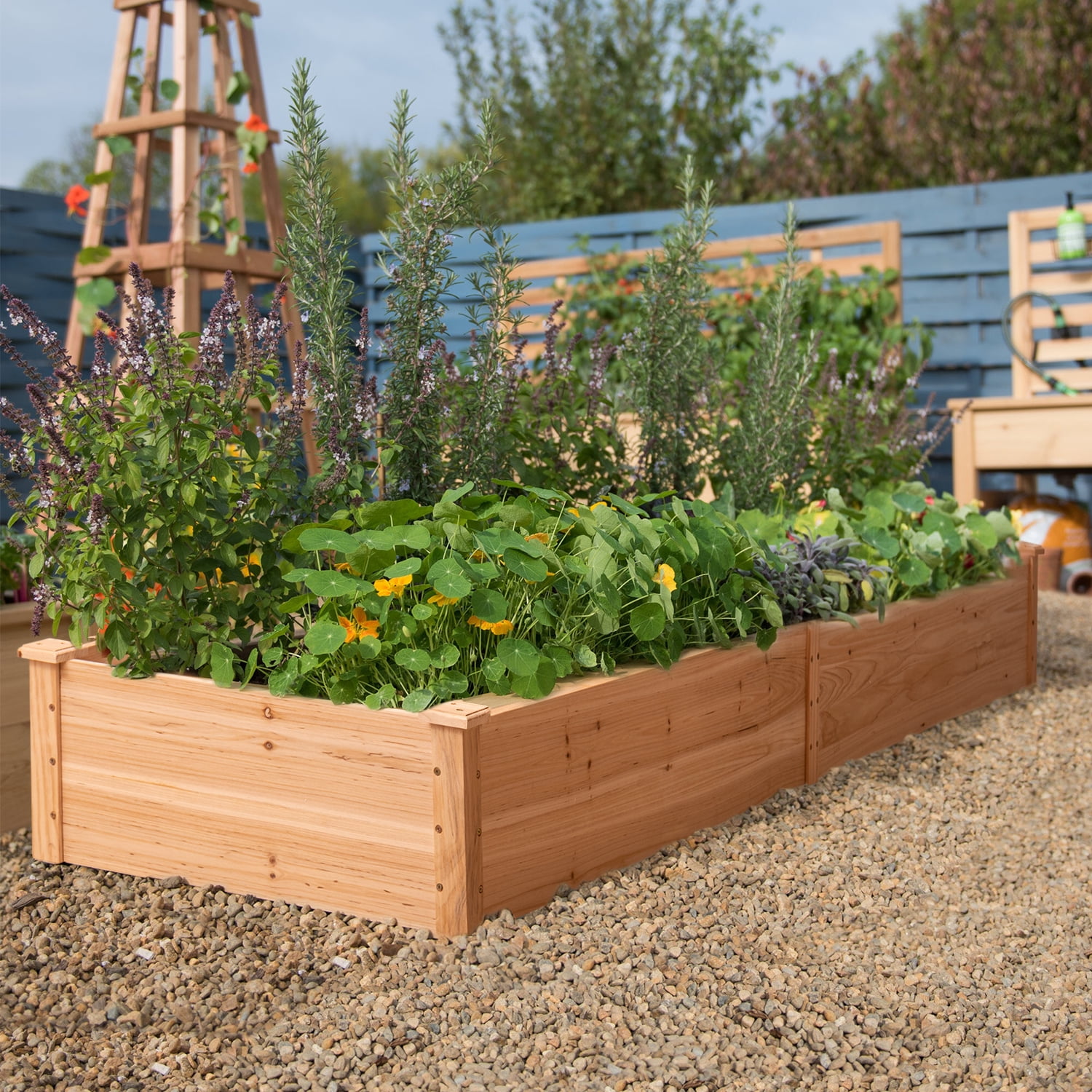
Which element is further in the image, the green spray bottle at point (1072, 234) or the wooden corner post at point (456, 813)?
the green spray bottle at point (1072, 234)

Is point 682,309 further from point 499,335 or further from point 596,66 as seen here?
point 596,66

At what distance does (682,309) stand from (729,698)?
3.58 feet

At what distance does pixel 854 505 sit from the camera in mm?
3662

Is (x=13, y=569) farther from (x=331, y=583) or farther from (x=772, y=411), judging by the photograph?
(x=772, y=411)

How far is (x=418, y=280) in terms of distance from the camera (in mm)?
2355

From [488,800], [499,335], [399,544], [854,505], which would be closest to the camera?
[488,800]

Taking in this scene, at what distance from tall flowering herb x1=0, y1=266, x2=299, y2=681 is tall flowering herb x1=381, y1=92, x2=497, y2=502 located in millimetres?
277

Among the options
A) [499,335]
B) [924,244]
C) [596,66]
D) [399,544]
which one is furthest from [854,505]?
[596,66]

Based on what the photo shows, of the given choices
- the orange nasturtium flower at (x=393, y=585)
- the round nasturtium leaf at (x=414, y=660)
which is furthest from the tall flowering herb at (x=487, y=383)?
the round nasturtium leaf at (x=414, y=660)

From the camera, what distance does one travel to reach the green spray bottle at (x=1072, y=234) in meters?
5.23

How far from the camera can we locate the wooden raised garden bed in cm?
178

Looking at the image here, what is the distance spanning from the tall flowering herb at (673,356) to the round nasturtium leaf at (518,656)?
1.13 meters

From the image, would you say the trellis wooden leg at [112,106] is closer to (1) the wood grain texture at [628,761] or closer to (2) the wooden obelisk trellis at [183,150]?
(2) the wooden obelisk trellis at [183,150]

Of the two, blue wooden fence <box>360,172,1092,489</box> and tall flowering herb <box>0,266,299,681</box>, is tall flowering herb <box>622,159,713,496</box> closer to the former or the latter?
tall flowering herb <box>0,266,299,681</box>
